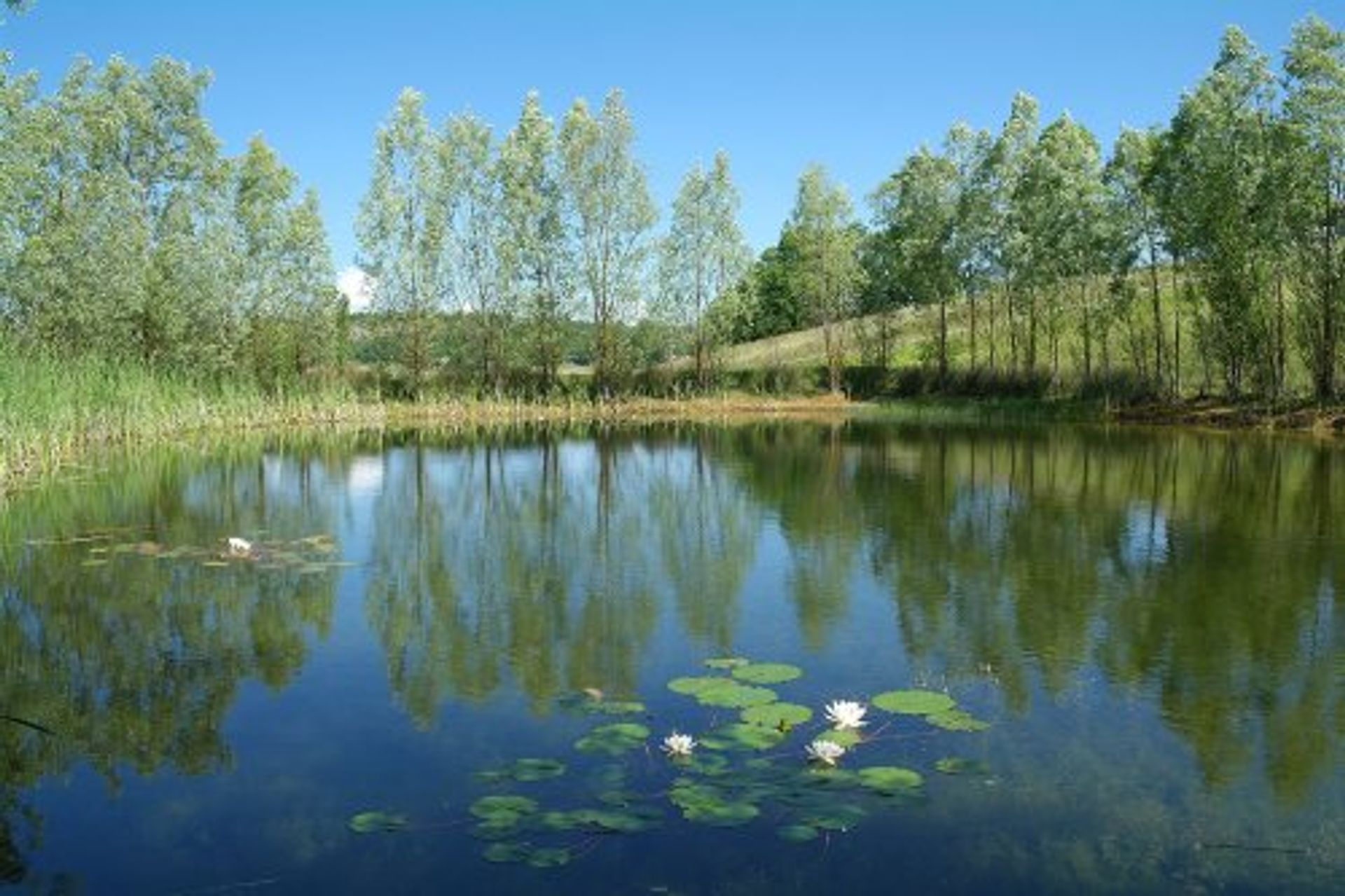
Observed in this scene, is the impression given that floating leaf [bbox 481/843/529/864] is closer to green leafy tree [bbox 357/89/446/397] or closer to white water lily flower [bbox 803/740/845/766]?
white water lily flower [bbox 803/740/845/766]

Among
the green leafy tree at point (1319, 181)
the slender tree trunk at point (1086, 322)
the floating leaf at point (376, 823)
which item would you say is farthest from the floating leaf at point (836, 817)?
the slender tree trunk at point (1086, 322)

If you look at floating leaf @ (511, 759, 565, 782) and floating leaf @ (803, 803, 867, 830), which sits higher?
floating leaf @ (511, 759, 565, 782)

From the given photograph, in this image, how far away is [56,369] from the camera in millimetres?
24906

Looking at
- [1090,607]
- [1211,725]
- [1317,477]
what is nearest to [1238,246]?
[1317,477]

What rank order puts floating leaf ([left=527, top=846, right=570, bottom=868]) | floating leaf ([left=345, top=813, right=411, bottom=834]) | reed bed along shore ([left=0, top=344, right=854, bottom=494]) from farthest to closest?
1. reed bed along shore ([left=0, top=344, right=854, bottom=494])
2. floating leaf ([left=345, top=813, right=411, bottom=834])
3. floating leaf ([left=527, top=846, right=570, bottom=868])

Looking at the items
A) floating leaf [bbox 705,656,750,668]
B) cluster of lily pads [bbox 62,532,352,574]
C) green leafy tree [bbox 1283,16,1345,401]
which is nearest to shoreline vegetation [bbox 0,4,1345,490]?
green leafy tree [bbox 1283,16,1345,401]

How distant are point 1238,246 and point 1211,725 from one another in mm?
31227

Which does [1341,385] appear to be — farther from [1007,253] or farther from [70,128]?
[70,128]

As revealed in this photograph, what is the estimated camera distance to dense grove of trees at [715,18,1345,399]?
109ft

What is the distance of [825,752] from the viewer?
655cm

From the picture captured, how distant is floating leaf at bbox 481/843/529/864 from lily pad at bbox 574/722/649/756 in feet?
4.47

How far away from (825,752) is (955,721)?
55.5 inches

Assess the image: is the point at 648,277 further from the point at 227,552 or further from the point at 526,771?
the point at 526,771

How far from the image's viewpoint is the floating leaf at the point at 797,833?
5.72 meters
